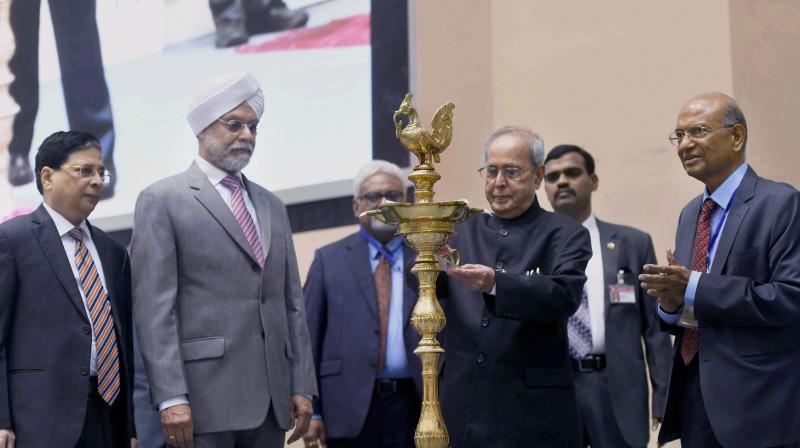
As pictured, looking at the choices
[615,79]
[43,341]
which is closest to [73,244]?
[43,341]

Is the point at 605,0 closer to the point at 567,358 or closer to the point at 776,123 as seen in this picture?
the point at 776,123

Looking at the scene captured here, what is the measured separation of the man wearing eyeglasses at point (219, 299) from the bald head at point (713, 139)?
1.37 meters

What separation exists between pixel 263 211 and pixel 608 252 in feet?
5.28

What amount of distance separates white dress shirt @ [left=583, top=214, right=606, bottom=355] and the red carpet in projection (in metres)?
2.16

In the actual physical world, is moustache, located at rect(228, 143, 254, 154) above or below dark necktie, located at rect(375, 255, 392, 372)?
above

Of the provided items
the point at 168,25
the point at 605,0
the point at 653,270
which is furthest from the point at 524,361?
the point at 168,25

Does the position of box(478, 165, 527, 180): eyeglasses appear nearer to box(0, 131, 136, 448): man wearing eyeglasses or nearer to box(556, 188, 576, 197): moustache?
box(0, 131, 136, 448): man wearing eyeglasses

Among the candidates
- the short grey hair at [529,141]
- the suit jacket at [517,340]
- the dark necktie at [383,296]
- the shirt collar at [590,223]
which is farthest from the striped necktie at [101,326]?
the shirt collar at [590,223]

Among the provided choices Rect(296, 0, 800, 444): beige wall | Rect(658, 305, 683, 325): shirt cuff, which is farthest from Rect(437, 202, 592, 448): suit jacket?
Rect(296, 0, 800, 444): beige wall

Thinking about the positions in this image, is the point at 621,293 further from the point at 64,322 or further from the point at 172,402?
the point at 64,322

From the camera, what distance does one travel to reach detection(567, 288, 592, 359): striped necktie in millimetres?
4871

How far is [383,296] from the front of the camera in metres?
5.01

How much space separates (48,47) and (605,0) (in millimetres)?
4177

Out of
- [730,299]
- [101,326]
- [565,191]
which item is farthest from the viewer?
[565,191]
